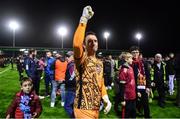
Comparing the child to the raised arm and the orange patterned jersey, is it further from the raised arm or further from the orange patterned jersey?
the raised arm

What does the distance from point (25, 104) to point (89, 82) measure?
2.27m

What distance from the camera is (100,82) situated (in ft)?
17.9

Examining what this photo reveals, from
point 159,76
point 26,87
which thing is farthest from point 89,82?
point 159,76

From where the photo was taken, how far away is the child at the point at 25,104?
706cm

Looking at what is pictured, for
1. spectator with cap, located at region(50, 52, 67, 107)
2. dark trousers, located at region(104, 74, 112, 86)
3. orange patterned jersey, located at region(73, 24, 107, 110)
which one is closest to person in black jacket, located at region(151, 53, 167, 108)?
spectator with cap, located at region(50, 52, 67, 107)

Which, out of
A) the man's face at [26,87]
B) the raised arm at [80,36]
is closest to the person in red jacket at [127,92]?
the man's face at [26,87]

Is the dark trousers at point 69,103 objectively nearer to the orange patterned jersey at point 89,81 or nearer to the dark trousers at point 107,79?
the orange patterned jersey at point 89,81

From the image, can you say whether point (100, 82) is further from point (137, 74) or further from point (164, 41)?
point (164, 41)

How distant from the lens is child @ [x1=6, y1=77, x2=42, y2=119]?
23.2ft

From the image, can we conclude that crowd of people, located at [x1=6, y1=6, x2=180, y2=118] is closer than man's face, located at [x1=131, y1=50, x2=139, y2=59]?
Yes

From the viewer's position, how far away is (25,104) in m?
7.11

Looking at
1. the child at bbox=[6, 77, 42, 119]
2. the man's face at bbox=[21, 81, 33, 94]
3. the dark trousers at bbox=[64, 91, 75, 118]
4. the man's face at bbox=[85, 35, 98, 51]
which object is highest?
the man's face at bbox=[85, 35, 98, 51]

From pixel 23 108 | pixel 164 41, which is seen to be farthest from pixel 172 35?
pixel 23 108

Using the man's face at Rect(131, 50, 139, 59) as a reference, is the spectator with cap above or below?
below
